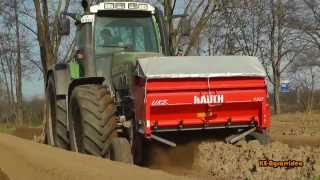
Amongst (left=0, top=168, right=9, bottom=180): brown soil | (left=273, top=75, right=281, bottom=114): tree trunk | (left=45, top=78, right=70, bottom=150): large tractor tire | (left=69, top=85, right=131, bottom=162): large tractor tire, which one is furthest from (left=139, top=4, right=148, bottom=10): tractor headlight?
(left=273, top=75, right=281, bottom=114): tree trunk

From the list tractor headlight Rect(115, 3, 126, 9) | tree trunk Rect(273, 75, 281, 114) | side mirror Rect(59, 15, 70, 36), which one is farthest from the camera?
tree trunk Rect(273, 75, 281, 114)

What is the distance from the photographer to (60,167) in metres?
8.23

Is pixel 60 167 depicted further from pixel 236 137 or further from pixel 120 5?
pixel 120 5

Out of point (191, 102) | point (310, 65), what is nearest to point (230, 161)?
point (191, 102)

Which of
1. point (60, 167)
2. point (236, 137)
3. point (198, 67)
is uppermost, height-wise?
point (198, 67)

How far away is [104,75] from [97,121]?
5.29 feet

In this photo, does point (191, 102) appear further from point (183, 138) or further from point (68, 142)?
point (68, 142)

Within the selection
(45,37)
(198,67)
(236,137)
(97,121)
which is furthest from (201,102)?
(45,37)

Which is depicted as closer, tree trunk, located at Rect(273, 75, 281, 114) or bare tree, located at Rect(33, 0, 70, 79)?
bare tree, located at Rect(33, 0, 70, 79)

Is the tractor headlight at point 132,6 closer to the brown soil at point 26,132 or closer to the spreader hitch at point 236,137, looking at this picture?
the spreader hitch at point 236,137

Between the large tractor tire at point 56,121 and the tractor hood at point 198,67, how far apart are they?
3.21 m

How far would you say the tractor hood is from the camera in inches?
352

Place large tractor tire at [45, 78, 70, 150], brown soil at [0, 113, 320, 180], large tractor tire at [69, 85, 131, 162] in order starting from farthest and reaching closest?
large tractor tire at [45, 78, 70, 150], large tractor tire at [69, 85, 131, 162], brown soil at [0, 113, 320, 180]

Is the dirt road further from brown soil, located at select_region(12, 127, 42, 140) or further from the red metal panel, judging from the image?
brown soil, located at select_region(12, 127, 42, 140)
